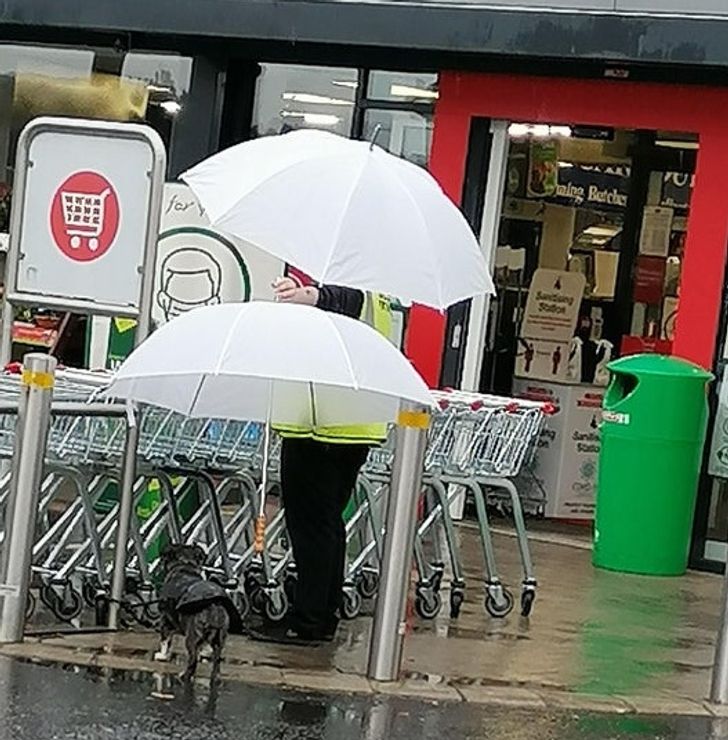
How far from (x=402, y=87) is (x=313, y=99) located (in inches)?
26.3

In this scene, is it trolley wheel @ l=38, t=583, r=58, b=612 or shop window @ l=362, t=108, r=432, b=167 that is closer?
trolley wheel @ l=38, t=583, r=58, b=612

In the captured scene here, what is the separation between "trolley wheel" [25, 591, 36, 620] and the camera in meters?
8.11

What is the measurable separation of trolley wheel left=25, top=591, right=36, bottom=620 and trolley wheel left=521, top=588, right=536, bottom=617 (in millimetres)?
2486

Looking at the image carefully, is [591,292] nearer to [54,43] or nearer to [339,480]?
[54,43]

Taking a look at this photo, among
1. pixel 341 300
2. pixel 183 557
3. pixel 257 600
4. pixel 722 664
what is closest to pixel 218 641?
pixel 183 557

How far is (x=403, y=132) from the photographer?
13.0 metres

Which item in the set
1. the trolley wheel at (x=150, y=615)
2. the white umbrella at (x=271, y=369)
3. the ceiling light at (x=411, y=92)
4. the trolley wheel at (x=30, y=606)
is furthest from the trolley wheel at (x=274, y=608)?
the ceiling light at (x=411, y=92)

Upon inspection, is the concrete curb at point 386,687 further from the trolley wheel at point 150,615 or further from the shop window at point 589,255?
the shop window at point 589,255

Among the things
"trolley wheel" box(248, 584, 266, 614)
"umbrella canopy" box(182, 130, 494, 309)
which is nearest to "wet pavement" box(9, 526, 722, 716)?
"trolley wheel" box(248, 584, 266, 614)

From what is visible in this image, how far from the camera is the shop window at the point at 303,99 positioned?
13180 mm

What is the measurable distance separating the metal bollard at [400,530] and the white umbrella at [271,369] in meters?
0.18

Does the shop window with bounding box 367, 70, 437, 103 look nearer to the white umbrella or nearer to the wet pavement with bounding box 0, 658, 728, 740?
the white umbrella

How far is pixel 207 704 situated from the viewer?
7.35m

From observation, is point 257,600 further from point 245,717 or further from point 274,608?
point 245,717
